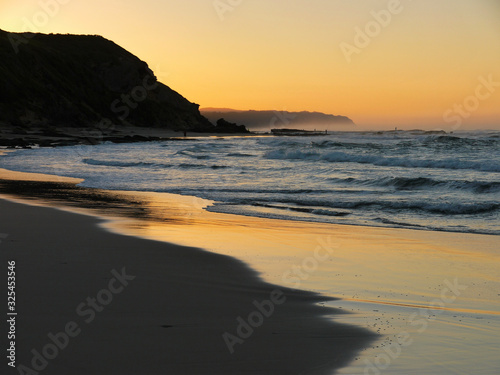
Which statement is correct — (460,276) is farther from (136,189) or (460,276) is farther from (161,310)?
(136,189)

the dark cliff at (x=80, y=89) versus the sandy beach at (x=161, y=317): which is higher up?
the dark cliff at (x=80, y=89)

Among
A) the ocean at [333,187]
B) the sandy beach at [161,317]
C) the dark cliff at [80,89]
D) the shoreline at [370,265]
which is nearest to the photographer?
the sandy beach at [161,317]

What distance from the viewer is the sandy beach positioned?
3.84 metres

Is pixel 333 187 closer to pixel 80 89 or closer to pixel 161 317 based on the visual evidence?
pixel 161 317

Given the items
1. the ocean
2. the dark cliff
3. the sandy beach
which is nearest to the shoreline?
the sandy beach

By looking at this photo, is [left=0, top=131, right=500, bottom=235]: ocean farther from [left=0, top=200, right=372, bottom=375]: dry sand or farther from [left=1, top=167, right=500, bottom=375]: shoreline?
[left=0, top=200, right=372, bottom=375]: dry sand

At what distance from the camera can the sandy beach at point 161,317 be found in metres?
3.84

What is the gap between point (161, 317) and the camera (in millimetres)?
4680

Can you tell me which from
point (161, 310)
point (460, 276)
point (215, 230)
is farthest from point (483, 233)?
point (161, 310)

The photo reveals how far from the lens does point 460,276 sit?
6504mm

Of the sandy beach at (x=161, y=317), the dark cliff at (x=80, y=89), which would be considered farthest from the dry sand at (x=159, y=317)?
the dark cliff at (x=80, y=89)

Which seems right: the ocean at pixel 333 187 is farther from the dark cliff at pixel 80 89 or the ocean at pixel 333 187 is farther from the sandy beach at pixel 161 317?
the dark cliff at pixel 80 89

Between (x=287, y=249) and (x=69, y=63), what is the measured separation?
353 feet

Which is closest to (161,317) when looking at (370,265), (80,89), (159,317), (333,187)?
(159,317)
